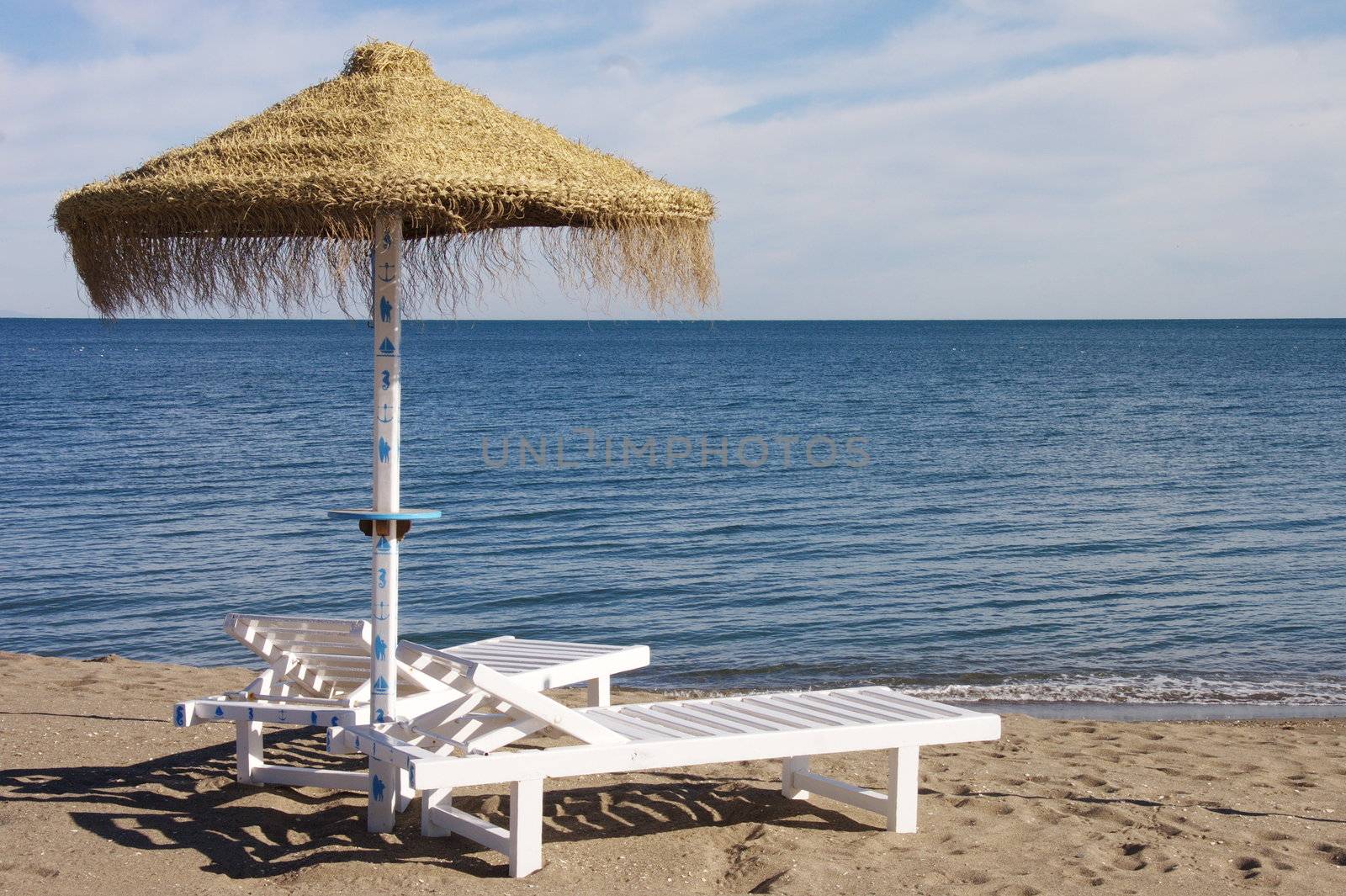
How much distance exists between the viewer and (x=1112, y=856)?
4203 mm

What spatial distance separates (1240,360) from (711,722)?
7287 cm

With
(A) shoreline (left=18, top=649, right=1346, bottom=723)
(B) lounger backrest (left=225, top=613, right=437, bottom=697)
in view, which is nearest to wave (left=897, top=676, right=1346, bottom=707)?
(A) shoreline (left=18, top=649, right=1346, bottom=723)

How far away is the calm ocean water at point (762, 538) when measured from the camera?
31.9 ft

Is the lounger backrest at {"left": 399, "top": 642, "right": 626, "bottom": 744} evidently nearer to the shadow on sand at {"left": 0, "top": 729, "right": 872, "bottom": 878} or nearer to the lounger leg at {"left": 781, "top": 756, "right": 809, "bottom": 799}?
the shadow on sand at {"left": 0, "top": 729, "right": 872, "bottom": 878}

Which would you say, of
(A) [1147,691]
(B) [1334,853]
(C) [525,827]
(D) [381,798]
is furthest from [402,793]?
(A) [1147,691]

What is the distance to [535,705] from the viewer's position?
3.88m

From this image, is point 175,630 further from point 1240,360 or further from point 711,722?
point 1240,360

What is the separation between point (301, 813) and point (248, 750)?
1.36 feet

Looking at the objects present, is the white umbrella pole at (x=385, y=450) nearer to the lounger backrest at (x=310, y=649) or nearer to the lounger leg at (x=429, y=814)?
the lounger leg at (x=429, y=814)

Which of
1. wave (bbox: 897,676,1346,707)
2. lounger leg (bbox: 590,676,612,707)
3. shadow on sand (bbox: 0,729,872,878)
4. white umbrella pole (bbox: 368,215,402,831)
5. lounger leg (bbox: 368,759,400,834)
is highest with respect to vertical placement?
white umbrella pole (bbox: 368,215,402,831)

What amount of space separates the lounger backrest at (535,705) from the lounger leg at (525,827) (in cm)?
21

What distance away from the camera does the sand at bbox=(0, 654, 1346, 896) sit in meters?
3.92

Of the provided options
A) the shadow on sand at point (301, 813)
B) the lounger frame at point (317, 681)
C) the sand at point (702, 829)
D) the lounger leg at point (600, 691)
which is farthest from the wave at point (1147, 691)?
the lounger frame at point (317, 681)

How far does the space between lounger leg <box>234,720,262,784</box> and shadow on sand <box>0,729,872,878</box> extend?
0.05 meters
